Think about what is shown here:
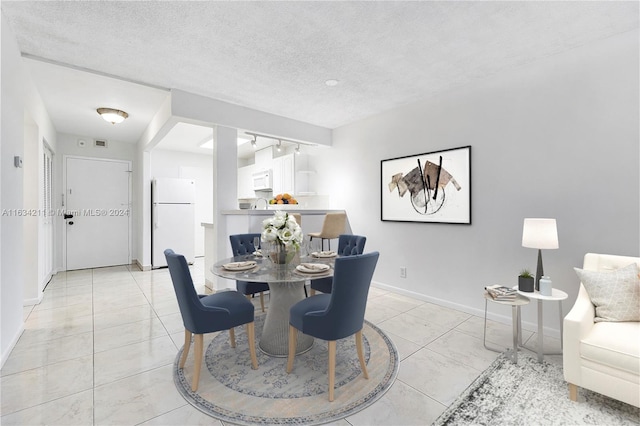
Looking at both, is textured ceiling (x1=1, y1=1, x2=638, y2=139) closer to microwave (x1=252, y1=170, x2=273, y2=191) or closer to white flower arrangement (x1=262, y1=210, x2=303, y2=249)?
white flower arrangement (x1=262, y1=210, x2=303, y2=249)

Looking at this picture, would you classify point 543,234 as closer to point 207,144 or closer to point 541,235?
point 541,235

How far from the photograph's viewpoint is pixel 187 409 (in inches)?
67.2

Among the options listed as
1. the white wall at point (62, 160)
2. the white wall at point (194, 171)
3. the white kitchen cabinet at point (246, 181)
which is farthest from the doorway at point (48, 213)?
the white kitchen cabinet at point (246, 181)

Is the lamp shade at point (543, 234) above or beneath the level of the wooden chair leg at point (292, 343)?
above

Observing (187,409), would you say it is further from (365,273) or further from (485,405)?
(485,405)

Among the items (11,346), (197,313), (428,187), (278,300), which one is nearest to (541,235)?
(428,187)

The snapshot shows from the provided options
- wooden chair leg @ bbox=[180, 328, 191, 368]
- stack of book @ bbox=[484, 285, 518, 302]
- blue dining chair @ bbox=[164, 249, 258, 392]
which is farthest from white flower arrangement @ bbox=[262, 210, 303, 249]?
stack of book @ bbox=[484, 285, 518, 302]

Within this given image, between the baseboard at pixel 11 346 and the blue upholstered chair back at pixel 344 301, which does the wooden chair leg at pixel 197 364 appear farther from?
the baseboard at pixel 11 346

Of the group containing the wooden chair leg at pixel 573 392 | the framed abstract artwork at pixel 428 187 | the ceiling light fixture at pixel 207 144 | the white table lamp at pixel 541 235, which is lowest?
the wooden chair leg at pixel 573 392

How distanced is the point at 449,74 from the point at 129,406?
3744mm

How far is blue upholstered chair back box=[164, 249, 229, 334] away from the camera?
1.84 meters

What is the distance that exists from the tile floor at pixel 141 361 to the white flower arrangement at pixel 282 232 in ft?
3.84

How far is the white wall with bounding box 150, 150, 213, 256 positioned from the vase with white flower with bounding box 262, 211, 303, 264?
481 centimetres

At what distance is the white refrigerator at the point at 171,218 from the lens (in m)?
5.60
